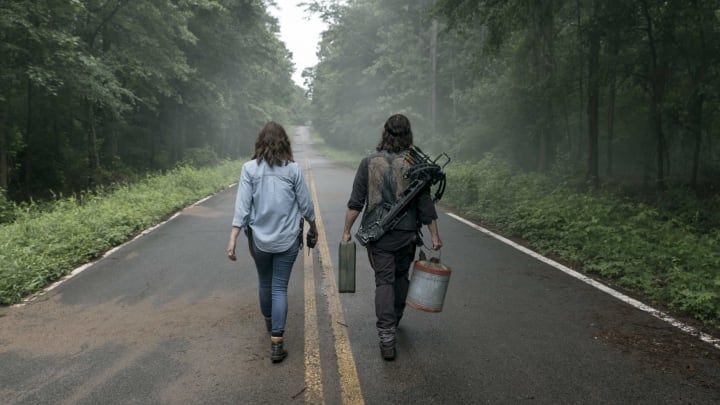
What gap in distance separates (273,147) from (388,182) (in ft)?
3.35

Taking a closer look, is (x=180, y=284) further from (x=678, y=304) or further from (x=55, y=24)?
(x=55, y=24)

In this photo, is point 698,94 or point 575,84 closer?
point 698,94

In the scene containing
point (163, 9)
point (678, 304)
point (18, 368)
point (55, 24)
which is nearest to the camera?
point (18, 368)

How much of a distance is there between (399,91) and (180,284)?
30.0 metres

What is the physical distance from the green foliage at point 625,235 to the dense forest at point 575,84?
2751 millimetres

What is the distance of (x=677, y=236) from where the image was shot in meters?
8.20

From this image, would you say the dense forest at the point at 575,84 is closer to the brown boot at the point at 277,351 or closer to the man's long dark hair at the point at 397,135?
the man's long dark hair at the point at 397,135

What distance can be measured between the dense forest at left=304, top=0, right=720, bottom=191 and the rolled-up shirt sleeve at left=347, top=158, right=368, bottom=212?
9.19 meters

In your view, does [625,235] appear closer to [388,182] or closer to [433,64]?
[388,182]

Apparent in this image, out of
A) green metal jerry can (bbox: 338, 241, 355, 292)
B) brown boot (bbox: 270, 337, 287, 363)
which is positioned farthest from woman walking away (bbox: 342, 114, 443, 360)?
brown boot (bbox: 270, 337, 287, 363)

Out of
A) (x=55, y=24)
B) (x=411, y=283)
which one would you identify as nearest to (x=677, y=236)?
(x=411, y=283)

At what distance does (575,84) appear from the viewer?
53.2 feet

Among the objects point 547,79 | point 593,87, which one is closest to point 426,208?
point 593,87

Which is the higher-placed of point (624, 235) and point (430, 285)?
point (430, 285)
